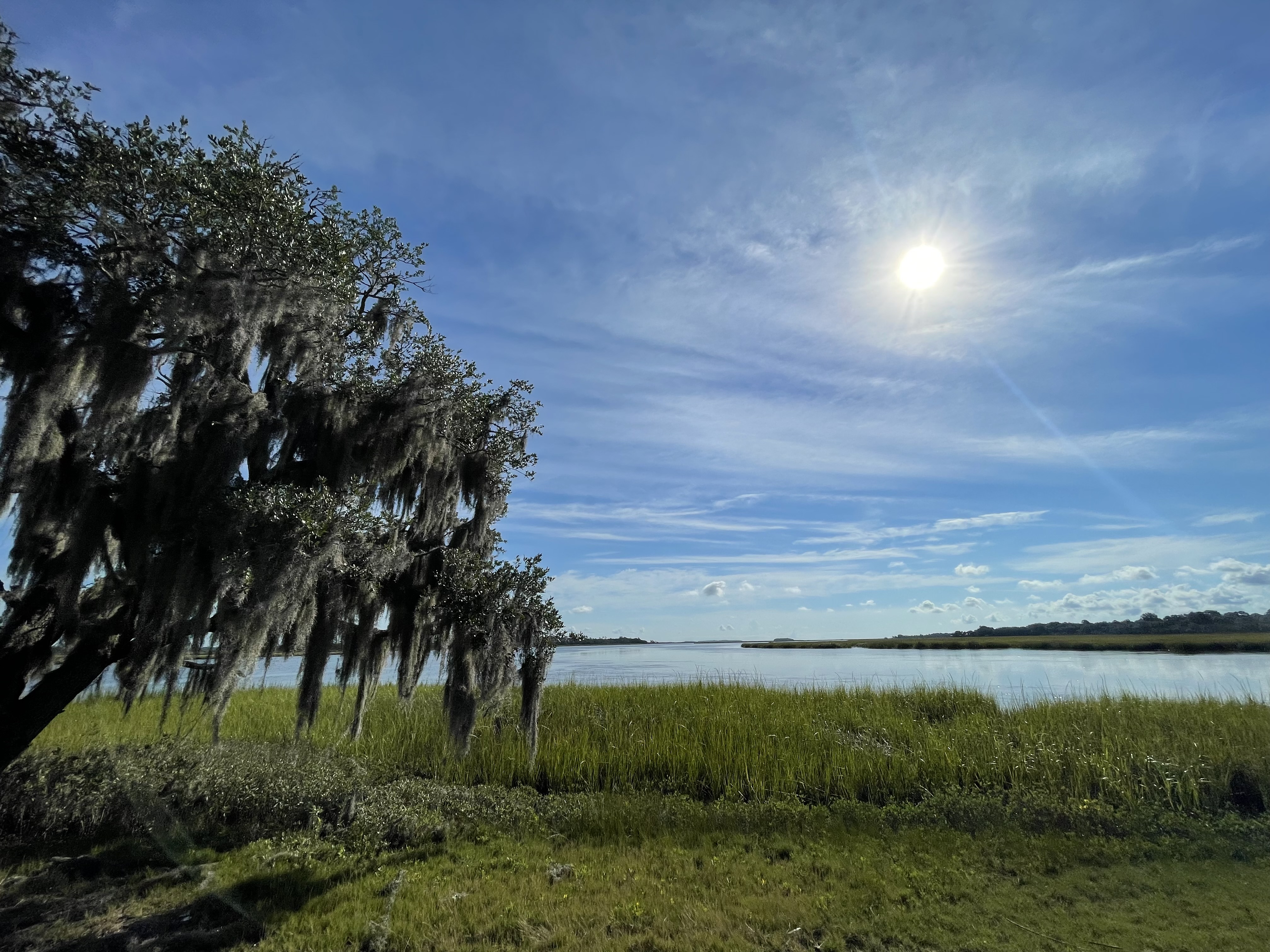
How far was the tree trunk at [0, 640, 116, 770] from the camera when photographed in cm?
546

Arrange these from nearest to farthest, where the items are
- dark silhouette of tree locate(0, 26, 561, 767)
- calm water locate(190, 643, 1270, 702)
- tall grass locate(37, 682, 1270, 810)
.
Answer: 1. dark silhouette of tree locate(0, 26, 561, 767)
2. tall grass locate(37, 682, 1270, 810)
3. calm water locate(190, 643, 1270, 702)

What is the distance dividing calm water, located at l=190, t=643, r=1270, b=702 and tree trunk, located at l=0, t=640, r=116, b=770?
157 cm

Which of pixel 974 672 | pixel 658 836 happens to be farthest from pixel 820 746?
pixel 974 672

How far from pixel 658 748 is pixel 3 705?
871cm

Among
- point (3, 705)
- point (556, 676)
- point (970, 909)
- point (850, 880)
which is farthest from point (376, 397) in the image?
point (556, 676)

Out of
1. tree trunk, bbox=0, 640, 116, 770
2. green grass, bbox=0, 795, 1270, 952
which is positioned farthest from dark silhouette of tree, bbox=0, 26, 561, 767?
green grass, bbox=0, 795, 1270, 952

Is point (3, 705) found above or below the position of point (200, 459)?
below

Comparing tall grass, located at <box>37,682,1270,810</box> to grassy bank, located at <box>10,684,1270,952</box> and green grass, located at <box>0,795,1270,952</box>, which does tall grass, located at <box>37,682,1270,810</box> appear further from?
green grass, located at <box>0,795,1270,952</box>

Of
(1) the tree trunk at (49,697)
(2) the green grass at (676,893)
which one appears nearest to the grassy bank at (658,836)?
(2) the green grass at (676,893)

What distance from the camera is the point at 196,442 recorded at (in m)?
5.32

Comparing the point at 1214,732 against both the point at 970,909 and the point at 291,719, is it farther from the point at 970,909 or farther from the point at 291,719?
the point at 291,719

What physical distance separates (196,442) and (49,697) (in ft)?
9.24

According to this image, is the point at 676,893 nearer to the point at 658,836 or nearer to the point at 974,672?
the point at 658,836

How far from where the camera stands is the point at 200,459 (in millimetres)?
5297
